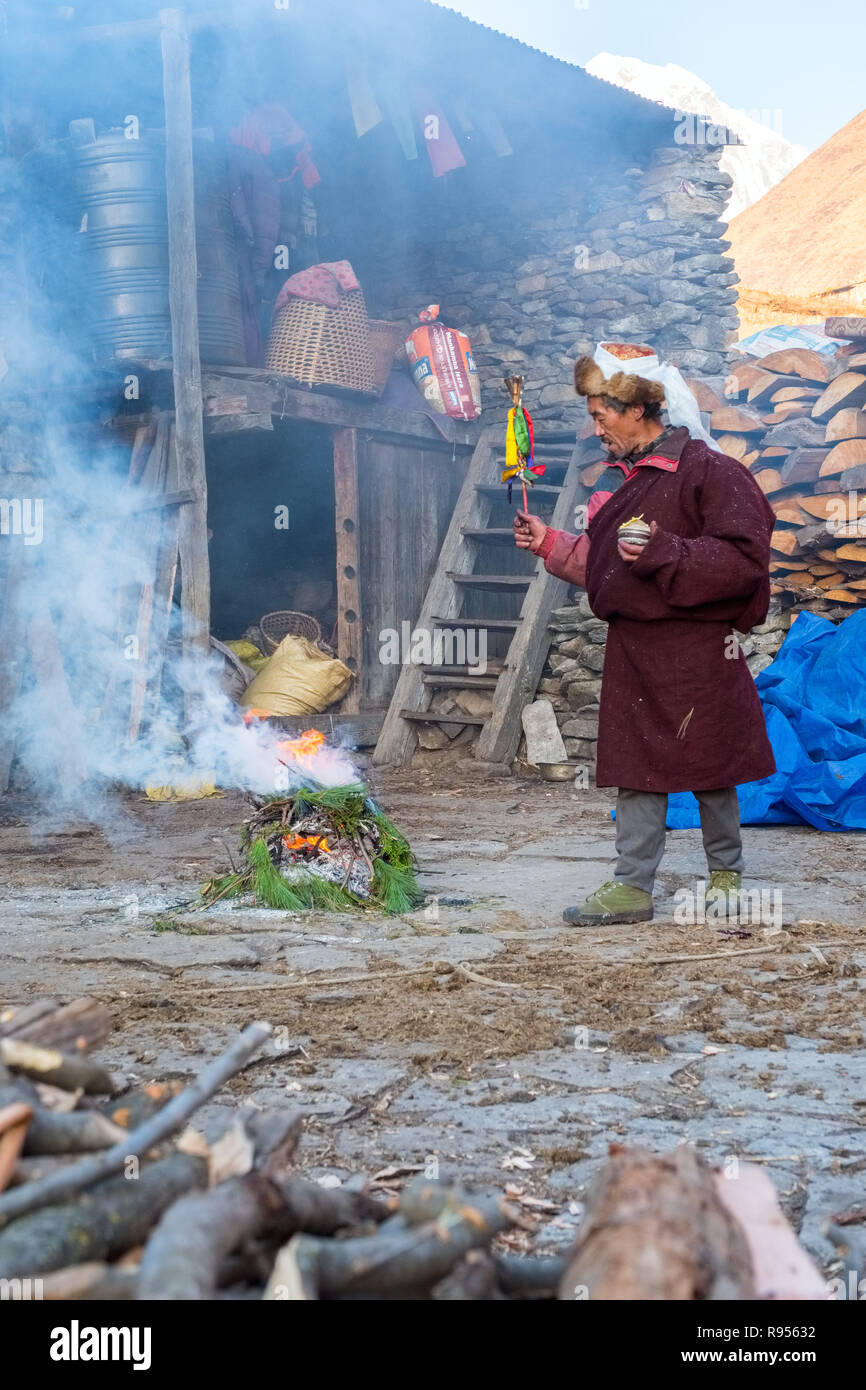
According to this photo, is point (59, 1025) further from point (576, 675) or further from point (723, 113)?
point (723, 113)

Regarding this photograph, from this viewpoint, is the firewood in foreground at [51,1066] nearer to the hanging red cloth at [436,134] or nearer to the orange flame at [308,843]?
the orange flame at [308,843]

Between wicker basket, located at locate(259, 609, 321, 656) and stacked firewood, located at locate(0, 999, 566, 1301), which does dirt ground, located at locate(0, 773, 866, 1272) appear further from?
wicker basket, located at locate(259, 609, 321, 656)

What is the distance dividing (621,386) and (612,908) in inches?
69.1

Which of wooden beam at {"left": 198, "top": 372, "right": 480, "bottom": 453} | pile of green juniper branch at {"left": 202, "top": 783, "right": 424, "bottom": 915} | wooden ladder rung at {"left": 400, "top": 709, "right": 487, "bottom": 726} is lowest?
pile of green juniper branch at {"left": 202, "top": 783, "right": 424, "bottom": 915}

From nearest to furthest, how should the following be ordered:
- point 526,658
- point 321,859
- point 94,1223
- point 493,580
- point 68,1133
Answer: point 94,1223 < point 68,1133 < point 321,859 < point 526,658 < point 493,580

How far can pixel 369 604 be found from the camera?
880cm

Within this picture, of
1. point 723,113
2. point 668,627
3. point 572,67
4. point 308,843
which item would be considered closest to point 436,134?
point 572,67

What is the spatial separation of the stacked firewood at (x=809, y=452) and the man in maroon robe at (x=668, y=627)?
366 cm

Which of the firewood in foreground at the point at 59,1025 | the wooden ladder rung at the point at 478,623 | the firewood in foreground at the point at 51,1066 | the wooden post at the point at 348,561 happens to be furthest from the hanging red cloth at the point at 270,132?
the firewood in foreground at the point at 51,1066

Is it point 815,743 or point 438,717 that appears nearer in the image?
point 815,743

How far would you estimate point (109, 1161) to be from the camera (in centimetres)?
143

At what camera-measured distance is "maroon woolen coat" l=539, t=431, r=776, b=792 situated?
12.9 ft

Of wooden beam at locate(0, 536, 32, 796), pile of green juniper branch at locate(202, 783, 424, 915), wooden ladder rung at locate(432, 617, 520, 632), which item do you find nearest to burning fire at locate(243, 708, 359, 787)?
pile of green juniper branch at locate(202, 783, 424, 915)
